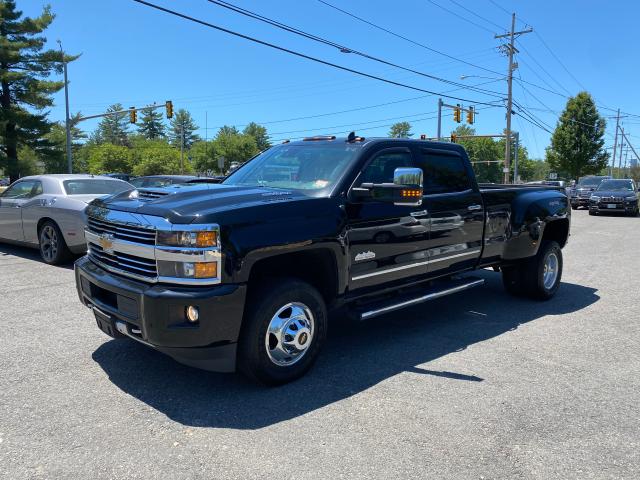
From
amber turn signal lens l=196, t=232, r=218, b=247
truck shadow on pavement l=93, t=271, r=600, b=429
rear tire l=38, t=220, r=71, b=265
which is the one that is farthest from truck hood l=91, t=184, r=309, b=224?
rear tire l=38, t=220, r=71, b=265

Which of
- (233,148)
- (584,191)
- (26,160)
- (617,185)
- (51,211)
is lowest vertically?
(51,211)

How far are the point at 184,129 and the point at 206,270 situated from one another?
138763mm

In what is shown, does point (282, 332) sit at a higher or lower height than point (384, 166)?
lower

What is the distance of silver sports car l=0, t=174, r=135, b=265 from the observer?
26.2 feet

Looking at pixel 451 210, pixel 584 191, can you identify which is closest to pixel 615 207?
pixel 584 191

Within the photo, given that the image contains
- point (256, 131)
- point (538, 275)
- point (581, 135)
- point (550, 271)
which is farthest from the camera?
point (256, 131)

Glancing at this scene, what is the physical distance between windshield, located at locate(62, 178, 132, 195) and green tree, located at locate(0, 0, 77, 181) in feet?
83.6

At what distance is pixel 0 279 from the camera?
24.0 feet

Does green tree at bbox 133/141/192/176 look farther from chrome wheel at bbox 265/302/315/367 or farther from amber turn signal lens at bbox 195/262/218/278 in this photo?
amber turn signal lens at bbox 195/262/218/278

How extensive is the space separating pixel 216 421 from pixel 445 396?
1666mm

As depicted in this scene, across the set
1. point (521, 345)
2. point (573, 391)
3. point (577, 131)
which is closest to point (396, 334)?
point (521, 345)

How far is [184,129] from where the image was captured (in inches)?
5295

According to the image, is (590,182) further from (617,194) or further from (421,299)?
(421,299)

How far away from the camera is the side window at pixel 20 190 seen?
29.3ft
